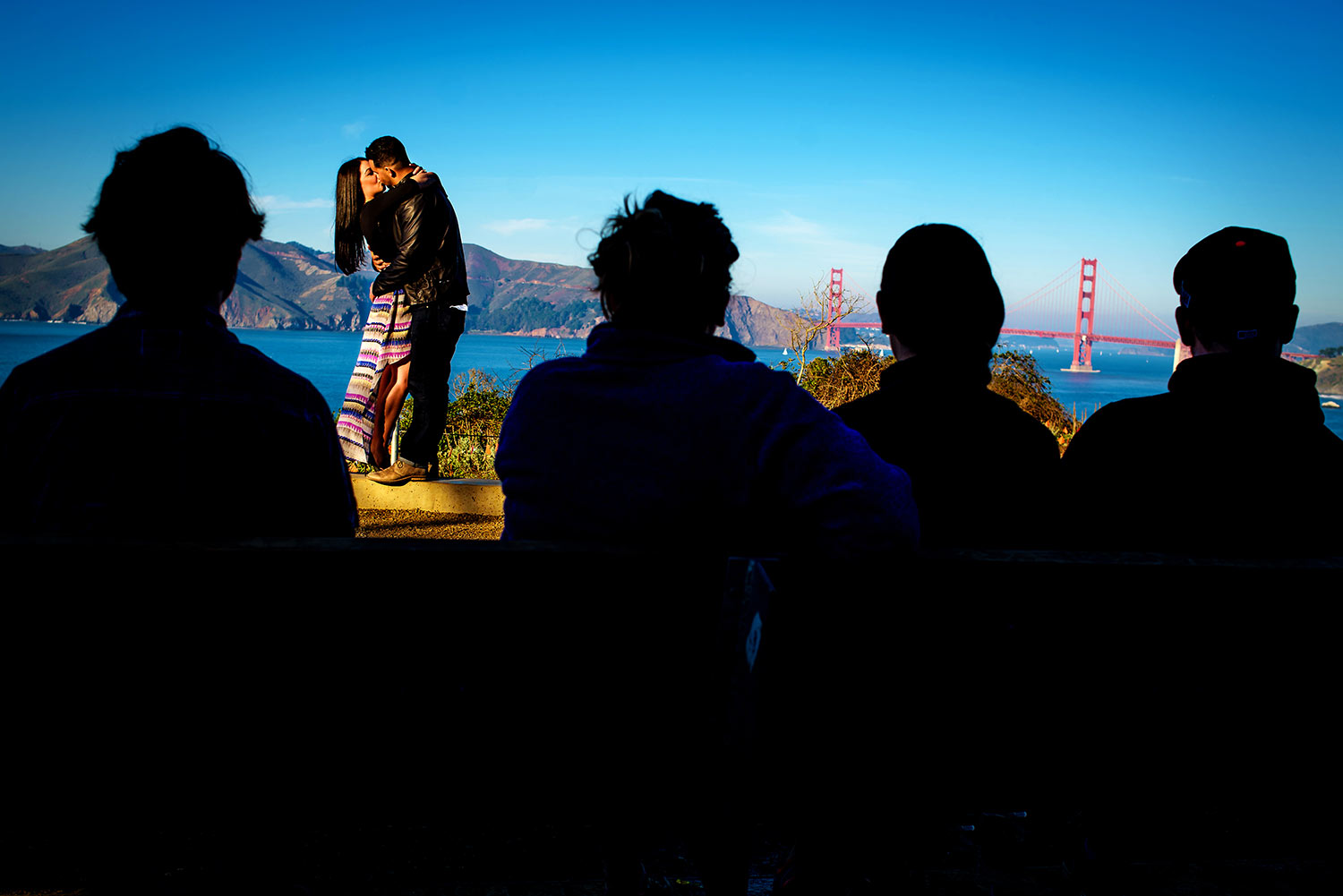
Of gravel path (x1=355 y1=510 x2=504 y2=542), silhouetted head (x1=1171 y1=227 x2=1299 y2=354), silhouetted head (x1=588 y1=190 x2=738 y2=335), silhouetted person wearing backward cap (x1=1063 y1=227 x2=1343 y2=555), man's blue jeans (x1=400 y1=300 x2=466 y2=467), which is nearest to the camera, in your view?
silhouetted head (x1=588 y1=190 x2=738 y2=335)

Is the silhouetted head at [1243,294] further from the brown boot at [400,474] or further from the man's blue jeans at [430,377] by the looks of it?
the brown boot at [400,474]

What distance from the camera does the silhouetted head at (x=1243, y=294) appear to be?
1.65 metres

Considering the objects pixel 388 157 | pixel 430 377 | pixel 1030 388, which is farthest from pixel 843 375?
pixel 388 157

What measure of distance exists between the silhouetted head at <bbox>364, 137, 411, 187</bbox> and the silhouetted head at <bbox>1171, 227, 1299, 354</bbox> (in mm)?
3998

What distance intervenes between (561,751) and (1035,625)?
1.94 feet

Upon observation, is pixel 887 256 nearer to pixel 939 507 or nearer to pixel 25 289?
pixel 939 507

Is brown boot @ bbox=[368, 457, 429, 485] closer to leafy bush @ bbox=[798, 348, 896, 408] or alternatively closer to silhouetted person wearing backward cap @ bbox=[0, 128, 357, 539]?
silhouetted person wearing backward cap @ bbox=[0, 128, 357, 539]

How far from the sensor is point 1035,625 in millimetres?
1058

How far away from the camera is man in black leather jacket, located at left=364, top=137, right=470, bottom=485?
463 cm

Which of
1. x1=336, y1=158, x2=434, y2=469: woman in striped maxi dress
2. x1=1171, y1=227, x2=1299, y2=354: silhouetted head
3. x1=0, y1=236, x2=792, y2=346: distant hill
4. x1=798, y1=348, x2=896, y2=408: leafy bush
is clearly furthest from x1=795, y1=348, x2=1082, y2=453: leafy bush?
x1=0, y1=236, x2=792, y2=346: distant hill

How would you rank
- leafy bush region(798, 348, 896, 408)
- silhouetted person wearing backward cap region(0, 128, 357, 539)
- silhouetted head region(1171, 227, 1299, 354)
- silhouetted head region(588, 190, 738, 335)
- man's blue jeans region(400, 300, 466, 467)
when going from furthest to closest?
leafy bush region(798, 348, 896, 408), man's blue jeans region(400, 300, 466, 467), silhouetted head region(1171, 227, 1299, 354), silhouetted head region(588, 190, 738, 335), silhouetted person wearing backward cap region(0, 128, 357, 539)

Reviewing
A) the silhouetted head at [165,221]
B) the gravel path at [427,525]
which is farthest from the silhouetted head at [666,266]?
the gravel path at [427,525]

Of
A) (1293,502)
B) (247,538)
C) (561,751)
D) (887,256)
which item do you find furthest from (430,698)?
(1293,502)

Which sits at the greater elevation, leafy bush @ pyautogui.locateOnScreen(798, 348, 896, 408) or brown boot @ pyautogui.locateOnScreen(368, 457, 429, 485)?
leafy bush @ pyautogui.locateOnScreen(798, 348, 896, 408)
